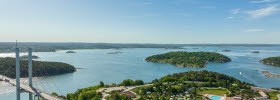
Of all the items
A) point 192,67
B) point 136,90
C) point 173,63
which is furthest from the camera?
point 173,63

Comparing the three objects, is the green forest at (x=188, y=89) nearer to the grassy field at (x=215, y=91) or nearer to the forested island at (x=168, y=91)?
the forested island at (x=168, y=91)

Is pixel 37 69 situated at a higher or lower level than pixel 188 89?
higher

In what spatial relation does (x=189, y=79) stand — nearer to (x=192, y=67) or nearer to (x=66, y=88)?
(x=66, y=88)

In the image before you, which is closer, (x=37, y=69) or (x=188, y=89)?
(x=188, y=89)

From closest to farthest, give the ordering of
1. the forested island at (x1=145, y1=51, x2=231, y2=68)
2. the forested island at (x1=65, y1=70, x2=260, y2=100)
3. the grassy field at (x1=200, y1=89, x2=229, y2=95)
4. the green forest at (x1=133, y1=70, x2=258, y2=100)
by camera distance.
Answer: the forested island at (x1=65, y1=70, x2=260, y2=100), the green forest at (x1=133, y1=70, x2=258, y2=100), the grassy field at (x1=200, y1=89, x2=229, y2=95), the forested island at (x1=145, y1=51, x2=231, y2=68)

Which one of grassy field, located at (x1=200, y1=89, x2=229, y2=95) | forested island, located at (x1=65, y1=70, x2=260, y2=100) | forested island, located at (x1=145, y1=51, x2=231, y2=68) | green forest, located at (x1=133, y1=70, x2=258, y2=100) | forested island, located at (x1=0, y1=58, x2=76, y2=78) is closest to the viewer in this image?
forested island, located at (x1=65, y1=70, x2=260, y2=100)

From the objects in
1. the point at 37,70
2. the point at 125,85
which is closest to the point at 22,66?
the point at 37,70

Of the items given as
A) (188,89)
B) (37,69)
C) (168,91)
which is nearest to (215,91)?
(188,89)

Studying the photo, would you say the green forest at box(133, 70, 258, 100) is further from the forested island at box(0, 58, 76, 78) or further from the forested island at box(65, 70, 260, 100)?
the forested island at box(0, 58, 76, 78)

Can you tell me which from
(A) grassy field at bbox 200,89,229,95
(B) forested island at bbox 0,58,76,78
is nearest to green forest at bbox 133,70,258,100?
(A) grassy field at bbox 200,89,229,95

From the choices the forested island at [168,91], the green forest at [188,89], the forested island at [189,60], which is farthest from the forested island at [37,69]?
the forested island at [189,60]

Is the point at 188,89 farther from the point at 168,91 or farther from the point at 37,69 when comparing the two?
the point at 37,69
